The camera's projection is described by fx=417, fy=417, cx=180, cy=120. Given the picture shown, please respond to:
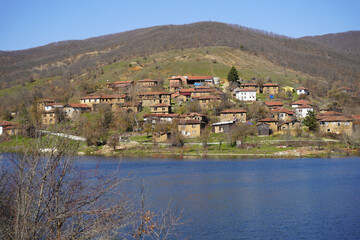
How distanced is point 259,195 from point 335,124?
3640 cm

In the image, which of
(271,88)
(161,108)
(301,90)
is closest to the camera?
(161,108)

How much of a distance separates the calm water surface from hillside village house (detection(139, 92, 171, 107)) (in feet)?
101

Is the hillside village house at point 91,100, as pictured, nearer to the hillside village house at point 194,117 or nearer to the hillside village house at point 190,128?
the hillside village house at point 194,117

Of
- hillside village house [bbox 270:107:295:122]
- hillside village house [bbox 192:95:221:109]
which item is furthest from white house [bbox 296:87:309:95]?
hillside village house [bbox 192:95:221:109]

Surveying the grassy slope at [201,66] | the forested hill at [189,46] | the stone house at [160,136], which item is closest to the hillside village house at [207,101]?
the stone house at [160,136]

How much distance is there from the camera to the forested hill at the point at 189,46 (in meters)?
140

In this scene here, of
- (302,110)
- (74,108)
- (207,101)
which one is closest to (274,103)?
(302,110)

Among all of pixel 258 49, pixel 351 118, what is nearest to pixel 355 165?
pixel 351 118

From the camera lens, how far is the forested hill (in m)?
140

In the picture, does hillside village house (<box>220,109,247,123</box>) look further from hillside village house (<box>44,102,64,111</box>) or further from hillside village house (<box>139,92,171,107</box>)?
hillside village house (<box>44,102,64,111</box>)

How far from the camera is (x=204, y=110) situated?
243ft

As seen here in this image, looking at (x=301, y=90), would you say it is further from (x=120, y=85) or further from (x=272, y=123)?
(x=120, y=85)

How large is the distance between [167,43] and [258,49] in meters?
33.2

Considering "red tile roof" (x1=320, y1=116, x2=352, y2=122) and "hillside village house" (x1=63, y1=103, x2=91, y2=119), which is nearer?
"red tile roof" (x1=320, y1=116, x2=352, y2=122)
